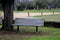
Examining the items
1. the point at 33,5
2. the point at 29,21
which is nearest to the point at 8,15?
the point at 29,21

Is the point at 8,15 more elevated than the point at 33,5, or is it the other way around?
the point at 33,5

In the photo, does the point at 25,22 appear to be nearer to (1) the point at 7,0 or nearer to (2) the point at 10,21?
(2) the point at 10,21

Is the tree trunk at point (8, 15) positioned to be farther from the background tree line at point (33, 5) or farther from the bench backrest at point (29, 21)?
the background tree line at point (33, 5)

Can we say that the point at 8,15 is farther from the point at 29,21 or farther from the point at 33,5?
the point at 33,5

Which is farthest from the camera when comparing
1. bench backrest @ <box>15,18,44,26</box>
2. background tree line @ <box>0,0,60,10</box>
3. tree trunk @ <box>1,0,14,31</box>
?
background tree line @ <box>0,0,60,10</box>

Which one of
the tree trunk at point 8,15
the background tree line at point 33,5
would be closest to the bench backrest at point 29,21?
the tree trunk at point 8,15

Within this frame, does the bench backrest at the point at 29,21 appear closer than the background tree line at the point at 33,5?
Yes

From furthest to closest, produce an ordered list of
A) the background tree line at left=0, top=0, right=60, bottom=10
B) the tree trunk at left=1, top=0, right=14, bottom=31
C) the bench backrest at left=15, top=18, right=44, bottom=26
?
the background tree line at left=0, top=0, right=60, bottom=10 → the tree trunk at left=1, top=0, right=14, bottom=31 → the bench backrest at left=15, top=18, right=44, bottom=26

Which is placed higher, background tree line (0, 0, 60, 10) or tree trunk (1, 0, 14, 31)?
background tree line (0, 0, 60, 10)

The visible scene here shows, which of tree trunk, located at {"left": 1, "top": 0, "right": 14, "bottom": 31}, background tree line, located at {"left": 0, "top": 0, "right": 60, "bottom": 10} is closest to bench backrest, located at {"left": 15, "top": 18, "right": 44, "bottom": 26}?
tree trunk, located at {"left": 1, "top": 0, "right": 14, "bottom": 31}

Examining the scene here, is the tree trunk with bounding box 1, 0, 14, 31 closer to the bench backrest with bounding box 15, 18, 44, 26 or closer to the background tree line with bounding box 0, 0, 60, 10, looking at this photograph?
the bench backrest with bounding box 15, 18, 44, 26

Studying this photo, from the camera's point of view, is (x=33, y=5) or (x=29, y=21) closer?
(x=29, y=21)

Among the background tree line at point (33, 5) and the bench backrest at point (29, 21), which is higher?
the background tree line at point (33, 5)

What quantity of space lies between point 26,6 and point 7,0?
50941mm
